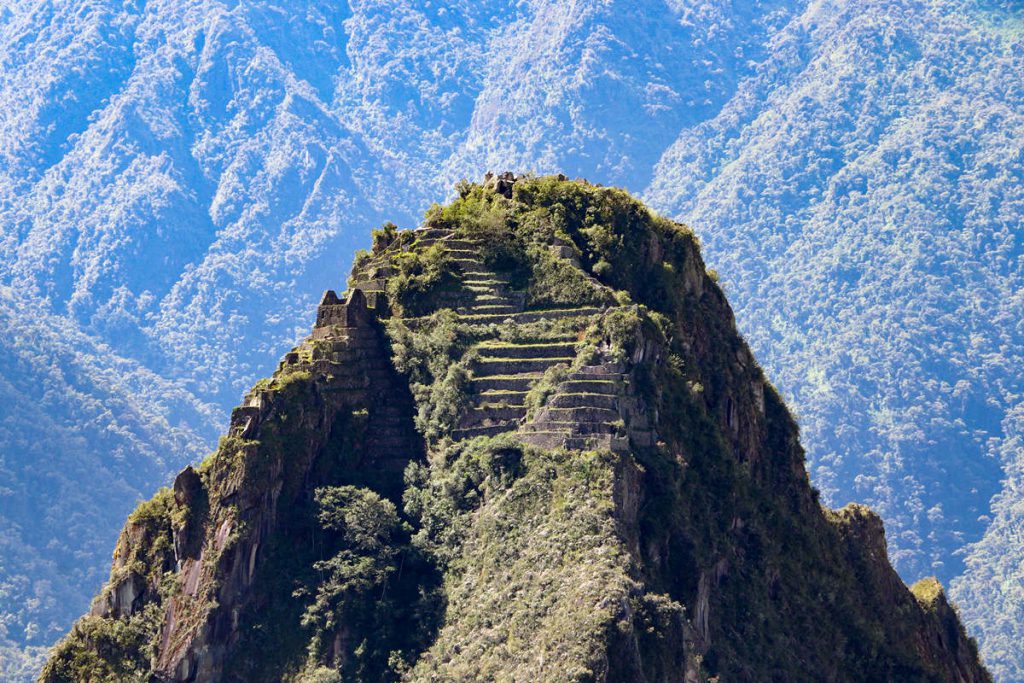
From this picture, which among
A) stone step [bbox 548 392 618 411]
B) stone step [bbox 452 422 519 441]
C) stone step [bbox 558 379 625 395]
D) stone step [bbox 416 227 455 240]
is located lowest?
stone step [bbox 548 392 618 411]

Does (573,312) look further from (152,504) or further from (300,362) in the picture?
(152,504)

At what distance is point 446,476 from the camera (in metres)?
112

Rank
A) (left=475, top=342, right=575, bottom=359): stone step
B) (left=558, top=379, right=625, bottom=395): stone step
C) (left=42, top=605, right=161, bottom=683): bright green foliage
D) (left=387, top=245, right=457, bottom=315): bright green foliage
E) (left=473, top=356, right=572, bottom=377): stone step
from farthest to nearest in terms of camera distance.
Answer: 1. (left=387, top=245, right=457, bottom=315): bright green foliage
2. (left=475, top=342, right=575, bottom=359): stone step
3. (left=473, top=356, right=572, bottom=377): stone step
4. (left=42, top=605, right=161, bottom=683): bright green foliage
5. (left=558, top=379, right=625, bottom=395): stone step

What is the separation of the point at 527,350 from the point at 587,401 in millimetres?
6487

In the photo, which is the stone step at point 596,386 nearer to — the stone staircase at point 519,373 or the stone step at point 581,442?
the stone staircase at point 519,373

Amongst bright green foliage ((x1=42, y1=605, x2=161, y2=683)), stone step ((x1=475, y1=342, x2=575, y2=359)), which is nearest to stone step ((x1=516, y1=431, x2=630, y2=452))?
stone step ((x1=475, y1=342, x2=575, y2=359))

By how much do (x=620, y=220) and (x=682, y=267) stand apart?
3529 mm

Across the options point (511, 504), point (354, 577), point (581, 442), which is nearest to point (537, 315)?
point (581, 442)

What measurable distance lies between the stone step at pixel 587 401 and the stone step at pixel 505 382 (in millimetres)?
3534

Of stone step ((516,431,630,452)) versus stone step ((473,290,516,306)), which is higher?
stone step ((473,290,516,306))

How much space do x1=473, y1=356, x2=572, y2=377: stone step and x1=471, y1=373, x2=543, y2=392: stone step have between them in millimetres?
225

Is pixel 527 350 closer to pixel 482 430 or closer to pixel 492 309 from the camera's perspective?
pixel 482 430

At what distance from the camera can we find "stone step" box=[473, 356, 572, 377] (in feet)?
367

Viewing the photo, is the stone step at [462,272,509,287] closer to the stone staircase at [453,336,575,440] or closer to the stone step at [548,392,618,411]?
the stone staircase at [453,336,575,440]
